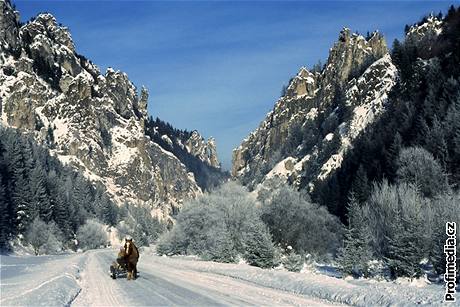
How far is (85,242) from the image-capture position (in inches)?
5507

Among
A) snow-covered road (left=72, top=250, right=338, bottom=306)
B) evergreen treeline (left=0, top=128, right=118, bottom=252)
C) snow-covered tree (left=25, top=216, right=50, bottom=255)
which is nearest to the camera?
snow-covered road (left=72, top=250, right=338, bottom=306)

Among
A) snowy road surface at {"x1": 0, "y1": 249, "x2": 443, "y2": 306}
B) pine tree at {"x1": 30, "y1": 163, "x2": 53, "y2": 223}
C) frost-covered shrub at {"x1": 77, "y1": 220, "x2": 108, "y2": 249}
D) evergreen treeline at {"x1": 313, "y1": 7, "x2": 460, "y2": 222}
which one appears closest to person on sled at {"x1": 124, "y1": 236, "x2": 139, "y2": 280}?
snowy road surface at {"x1": 0, "y1": 249, "x2": 443, "y2": 306}

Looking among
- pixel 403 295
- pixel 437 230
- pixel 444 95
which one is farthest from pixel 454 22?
pixel 403 295

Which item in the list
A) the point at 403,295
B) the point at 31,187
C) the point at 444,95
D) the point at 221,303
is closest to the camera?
the point at 221,303

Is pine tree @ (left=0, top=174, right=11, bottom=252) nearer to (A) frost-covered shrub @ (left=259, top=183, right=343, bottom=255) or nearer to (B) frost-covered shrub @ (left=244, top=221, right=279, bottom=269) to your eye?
(A) frost-covered shrub @ (left=259, top=183, right=343, bottom=255)

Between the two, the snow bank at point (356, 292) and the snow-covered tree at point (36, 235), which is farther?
the snow-covered tree at point (36, 235)

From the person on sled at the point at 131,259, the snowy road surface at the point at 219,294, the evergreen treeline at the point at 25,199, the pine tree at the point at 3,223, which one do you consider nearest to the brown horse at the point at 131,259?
the person on sled at the point at 131,259

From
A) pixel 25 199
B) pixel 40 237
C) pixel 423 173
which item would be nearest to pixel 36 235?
pixel 40 237

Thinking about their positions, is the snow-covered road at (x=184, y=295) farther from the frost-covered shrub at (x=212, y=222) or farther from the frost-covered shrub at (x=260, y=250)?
the frost-covered shrub at (x=212, y=222)

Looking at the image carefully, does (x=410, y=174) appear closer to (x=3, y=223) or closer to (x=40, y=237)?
(x=3, y=223)

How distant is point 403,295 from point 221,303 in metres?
6.28

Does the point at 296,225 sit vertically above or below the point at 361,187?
below

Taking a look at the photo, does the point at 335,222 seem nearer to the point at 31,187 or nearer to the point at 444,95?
the point at 444,95

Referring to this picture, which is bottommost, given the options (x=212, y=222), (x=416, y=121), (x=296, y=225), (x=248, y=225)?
(x=248, y=225)
